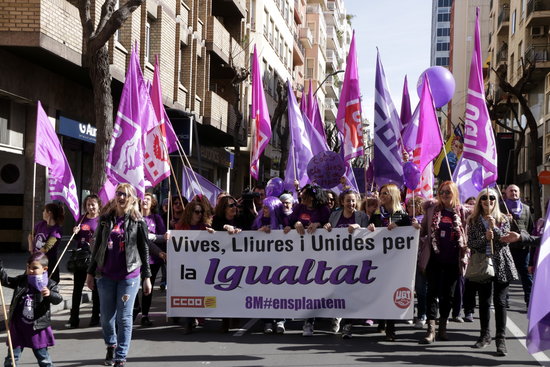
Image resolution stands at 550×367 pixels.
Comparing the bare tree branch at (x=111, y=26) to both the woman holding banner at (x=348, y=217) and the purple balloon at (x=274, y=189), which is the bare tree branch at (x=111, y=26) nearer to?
the purple balloon at (x=274, y=189)

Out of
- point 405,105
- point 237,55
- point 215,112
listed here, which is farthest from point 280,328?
point 237,55

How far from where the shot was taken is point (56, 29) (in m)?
15.5

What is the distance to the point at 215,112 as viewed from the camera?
1109 inches

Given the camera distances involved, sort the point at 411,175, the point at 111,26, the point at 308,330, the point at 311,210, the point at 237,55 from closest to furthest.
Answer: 1. the point at 308,330
2. the point at 311,210
3. the point at 411,175
4. the point at 111,26
5. the point at 237,55

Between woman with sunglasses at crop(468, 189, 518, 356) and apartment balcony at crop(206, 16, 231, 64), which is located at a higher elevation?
apartment balcony at crop(206, 16, 231, 64)

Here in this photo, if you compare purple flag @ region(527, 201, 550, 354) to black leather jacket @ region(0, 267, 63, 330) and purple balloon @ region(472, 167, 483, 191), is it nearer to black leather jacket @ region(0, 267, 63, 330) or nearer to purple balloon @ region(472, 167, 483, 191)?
black leather jacket @ region(0, 267, 63, 330)

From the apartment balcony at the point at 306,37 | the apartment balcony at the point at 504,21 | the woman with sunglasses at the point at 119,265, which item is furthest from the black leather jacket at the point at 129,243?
the apartment balcony at the point at 306,37

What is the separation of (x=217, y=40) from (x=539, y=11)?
2011 centimetres

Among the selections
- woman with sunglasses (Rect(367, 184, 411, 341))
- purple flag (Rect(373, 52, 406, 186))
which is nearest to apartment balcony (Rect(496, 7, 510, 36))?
purple flag (Rect(373, 52, 406, 186))

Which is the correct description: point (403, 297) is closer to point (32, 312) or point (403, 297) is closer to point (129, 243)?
point (129, 243)

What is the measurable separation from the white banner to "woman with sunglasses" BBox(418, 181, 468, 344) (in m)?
0.22

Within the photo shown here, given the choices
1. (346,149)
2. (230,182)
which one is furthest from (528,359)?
(230,182)

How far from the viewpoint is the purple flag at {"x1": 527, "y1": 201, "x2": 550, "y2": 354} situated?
4.82 meters

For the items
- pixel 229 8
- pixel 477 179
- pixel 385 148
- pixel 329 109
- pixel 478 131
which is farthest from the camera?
pixel 329 109
